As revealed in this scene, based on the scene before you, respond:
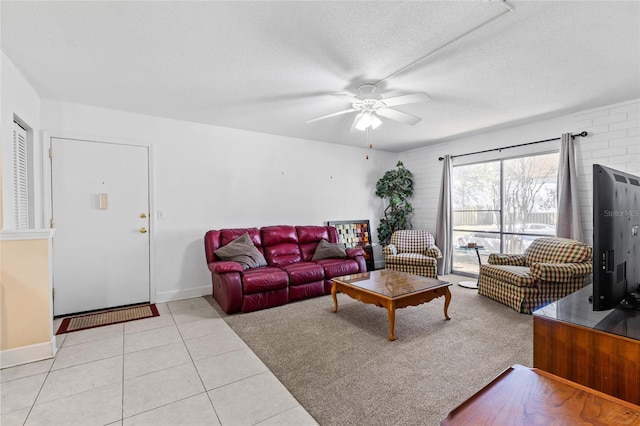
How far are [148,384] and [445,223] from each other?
4857mm

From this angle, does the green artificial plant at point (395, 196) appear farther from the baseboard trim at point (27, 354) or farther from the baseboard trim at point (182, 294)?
the baseboard trim at point (27, 354)

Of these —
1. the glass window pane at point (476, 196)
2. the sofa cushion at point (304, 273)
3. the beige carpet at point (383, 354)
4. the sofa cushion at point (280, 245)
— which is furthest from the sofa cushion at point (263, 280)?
the glass window pane at point (476, 196)

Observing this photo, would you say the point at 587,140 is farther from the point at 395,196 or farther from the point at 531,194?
the point at 395,196

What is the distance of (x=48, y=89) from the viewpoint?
3.07 metres

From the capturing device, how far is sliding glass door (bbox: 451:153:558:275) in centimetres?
431

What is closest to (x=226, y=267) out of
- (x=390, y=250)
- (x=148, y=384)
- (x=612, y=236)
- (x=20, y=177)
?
(x=148, y=384)

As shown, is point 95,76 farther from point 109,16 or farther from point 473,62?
point 473,62

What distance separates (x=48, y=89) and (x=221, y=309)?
9.80 feet

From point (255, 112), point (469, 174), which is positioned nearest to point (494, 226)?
point (469, 174)

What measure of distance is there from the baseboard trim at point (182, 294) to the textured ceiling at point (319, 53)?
2419mm

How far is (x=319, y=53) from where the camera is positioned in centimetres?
239

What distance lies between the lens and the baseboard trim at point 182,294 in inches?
157

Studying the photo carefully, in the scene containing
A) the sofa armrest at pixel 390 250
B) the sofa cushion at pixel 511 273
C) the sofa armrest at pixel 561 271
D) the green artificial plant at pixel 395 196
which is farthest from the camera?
the green artificial plant at pixel 395 196

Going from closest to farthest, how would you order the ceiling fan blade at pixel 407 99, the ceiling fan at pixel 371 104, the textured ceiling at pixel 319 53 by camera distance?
1. the textured ceiling at pixel 319 53
2. the ceiling fan blade at pixel 407 99
3. the ceiling fan at pixel 371 104
